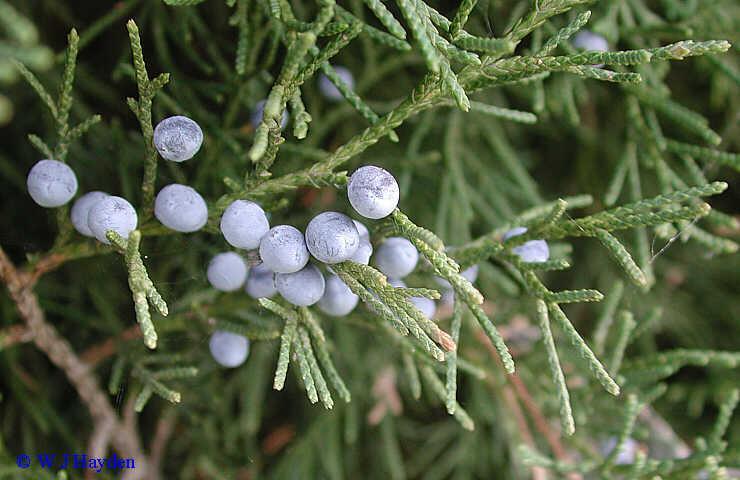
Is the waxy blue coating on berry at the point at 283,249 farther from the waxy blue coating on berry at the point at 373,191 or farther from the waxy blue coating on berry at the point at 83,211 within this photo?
the waxy blue coating on berry at the point at 83,211

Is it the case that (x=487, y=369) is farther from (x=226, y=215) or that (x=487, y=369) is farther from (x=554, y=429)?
(x=226, y=215)

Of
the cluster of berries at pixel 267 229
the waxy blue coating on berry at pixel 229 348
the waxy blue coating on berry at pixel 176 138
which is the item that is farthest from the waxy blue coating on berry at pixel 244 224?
the waxy blue coating on berry at pixel 229 348

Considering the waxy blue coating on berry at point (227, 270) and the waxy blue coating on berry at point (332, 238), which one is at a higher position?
the waxy blue coating on berry at point (332, 238)

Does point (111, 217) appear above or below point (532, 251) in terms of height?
above

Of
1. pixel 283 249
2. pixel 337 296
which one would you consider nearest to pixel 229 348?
pixel 337 296

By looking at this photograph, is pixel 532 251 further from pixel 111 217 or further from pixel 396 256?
pixel 111 217

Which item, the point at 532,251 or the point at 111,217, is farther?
the point at 532,251
